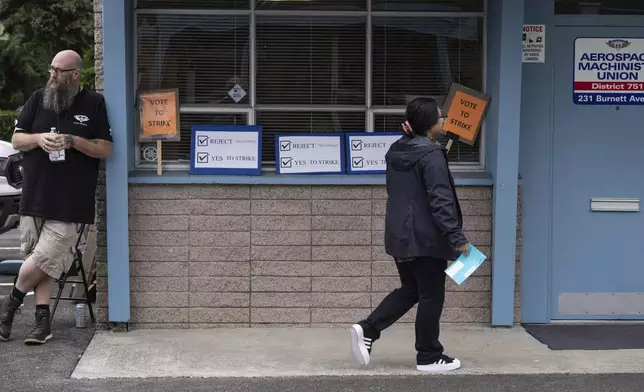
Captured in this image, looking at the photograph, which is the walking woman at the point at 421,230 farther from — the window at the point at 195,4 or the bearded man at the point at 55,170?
the bearded man at the point at 55,170

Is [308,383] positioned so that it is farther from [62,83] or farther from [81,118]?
[62,83]

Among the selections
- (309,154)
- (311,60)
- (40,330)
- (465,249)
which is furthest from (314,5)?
(40,330)

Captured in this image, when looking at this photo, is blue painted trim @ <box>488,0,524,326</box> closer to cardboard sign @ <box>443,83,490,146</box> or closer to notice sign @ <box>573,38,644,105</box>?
cardboard sign @ <box>443,83,490,146</box>

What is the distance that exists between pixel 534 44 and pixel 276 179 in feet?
7.39

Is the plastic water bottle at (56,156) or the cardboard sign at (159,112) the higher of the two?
the cardboard sign at (159,112)

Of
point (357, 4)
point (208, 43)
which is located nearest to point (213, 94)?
point (208, 43)

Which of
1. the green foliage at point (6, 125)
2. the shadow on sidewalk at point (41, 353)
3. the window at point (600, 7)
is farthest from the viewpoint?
the green foliage at point (6, 125)

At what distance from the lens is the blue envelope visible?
5688 millimetres

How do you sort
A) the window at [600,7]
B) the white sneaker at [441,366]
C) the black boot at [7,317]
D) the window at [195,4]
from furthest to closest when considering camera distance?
the window at [600,7] → the window at [195,4] → the black boot at [7,317] → the white sneaker at [441,366]

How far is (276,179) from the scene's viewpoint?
701cm

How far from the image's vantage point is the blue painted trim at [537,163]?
23.5ft

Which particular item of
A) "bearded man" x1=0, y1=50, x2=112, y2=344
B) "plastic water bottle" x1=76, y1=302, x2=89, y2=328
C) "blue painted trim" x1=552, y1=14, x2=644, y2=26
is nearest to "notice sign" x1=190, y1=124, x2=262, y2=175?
"bearded man" x1=0, y1=50, x2=112, y2=344

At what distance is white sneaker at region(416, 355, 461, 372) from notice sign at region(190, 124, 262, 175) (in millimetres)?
2014

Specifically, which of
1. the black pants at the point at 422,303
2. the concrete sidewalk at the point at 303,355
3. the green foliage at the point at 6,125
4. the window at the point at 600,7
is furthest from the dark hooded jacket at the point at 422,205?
the green foliage at the point at 6,125
